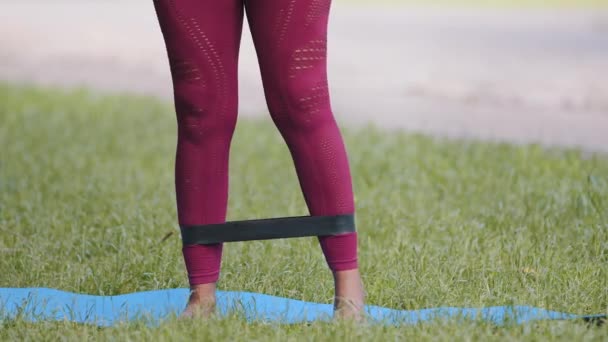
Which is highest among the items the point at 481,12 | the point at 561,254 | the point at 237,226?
the point at 481,12

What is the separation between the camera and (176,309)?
3.23 metres

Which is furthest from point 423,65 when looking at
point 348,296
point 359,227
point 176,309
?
point 348,296

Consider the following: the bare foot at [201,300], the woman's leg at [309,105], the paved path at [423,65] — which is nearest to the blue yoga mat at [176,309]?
the bare foot at [201,300]

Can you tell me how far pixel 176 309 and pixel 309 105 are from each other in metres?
0.75

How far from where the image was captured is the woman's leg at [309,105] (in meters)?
2.96

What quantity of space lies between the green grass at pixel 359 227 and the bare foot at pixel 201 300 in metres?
0.11

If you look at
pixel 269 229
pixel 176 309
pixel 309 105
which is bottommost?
pixel 176 309

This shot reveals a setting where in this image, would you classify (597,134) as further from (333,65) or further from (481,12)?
(481,12)

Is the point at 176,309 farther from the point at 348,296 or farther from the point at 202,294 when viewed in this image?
the point at 348,296

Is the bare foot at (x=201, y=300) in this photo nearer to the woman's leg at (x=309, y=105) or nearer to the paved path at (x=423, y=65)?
the woman's leg at (x=309, y=105)

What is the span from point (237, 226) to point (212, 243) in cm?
10

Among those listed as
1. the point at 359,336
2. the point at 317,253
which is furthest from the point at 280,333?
the point at 317,253

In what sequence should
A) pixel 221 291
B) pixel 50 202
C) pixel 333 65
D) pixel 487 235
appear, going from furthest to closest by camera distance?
1. pixel 333 65
2. pixel 50 202
3. pixel 487 235
4. pixel 221 291

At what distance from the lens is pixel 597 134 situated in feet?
23.7
